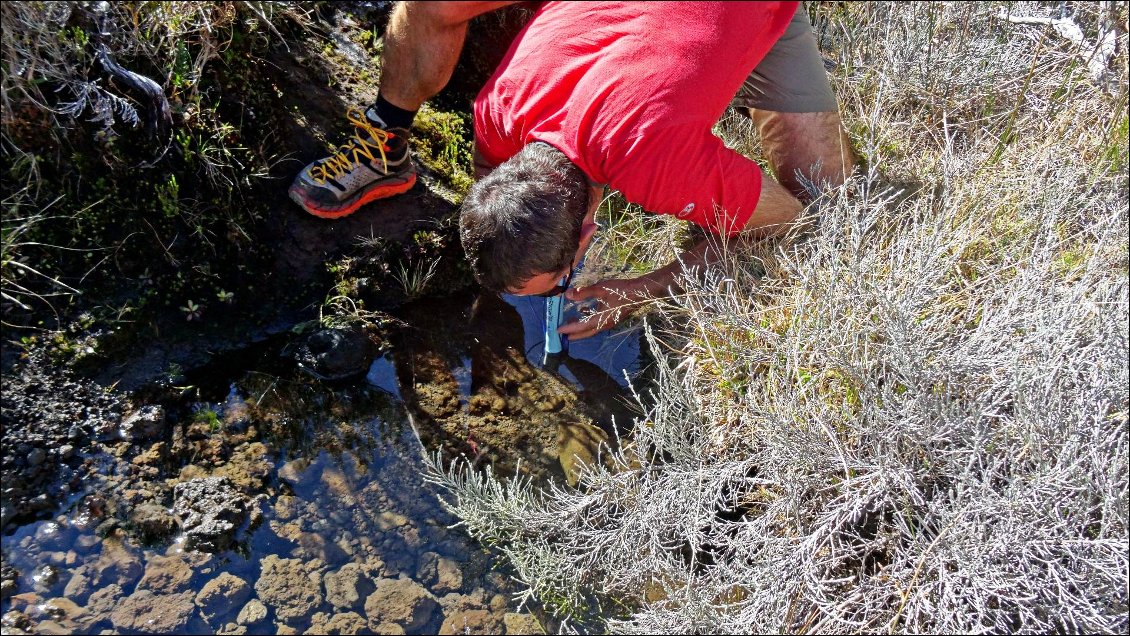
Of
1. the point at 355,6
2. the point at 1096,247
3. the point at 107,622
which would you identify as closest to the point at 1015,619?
the point at 1096,247

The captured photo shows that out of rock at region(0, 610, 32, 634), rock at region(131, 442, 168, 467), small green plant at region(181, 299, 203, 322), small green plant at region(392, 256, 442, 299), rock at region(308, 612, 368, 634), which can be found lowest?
rock at region(0, 610, 32, 634)

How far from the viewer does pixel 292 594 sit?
2.20 metres

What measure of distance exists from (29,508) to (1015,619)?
274 cm

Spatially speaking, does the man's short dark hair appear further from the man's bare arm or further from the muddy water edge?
the muddy water edge

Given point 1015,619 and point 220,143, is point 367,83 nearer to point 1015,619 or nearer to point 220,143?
point 220,143

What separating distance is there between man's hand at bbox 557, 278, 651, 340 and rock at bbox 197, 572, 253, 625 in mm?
1279

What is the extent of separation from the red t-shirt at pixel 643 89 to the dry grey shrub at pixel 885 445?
41 cm

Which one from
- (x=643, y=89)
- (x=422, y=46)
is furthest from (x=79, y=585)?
(x=643, y=89)

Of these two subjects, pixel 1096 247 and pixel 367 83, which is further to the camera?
pixel 367 83

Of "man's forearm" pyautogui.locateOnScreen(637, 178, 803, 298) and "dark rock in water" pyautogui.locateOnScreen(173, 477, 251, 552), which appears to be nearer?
"dark rock in water" pyautogui.locateOnScreen(173, 477, 251, 552)

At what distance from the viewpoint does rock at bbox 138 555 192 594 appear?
7.08 feet

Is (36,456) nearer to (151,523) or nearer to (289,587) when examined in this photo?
(151,523)

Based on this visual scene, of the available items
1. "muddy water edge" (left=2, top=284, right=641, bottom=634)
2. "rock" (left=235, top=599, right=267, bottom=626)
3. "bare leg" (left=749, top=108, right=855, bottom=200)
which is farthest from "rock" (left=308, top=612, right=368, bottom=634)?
"bare leg" (left=749, top=108, right=855, bottom=200)

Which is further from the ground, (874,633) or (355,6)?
(355,6)
